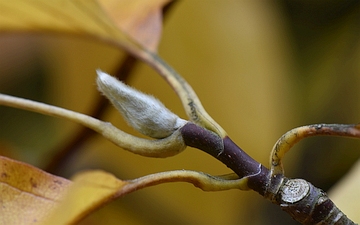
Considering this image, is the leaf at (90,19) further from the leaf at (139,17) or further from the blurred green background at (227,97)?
the blurred green background at (227,97)

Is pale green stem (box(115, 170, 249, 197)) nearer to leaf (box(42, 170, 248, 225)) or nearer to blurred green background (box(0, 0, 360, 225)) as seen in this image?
leaf (box(42, 170, 248, 225))


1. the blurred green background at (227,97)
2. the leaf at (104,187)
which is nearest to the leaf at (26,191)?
the leaf at (104,187)

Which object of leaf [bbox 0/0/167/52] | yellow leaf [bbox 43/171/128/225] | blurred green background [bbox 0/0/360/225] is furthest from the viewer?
blurred green background [bbox 0/0/360/225]

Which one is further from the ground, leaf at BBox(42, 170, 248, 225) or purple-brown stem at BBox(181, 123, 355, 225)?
purple-brown stem at BBox(181, 123, 355, 225)

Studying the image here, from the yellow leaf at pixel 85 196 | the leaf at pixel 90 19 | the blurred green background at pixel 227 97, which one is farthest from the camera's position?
the blurred green background at pixel 227 97

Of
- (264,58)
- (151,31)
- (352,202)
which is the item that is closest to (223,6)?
(264,58)

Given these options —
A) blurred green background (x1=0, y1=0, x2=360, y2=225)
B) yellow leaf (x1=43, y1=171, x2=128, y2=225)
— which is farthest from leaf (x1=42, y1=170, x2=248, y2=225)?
blurred green background (x1=0, y1=0, x2=360, y2=225)

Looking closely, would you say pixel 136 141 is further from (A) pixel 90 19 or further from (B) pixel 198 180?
(A) pixel 90 19
